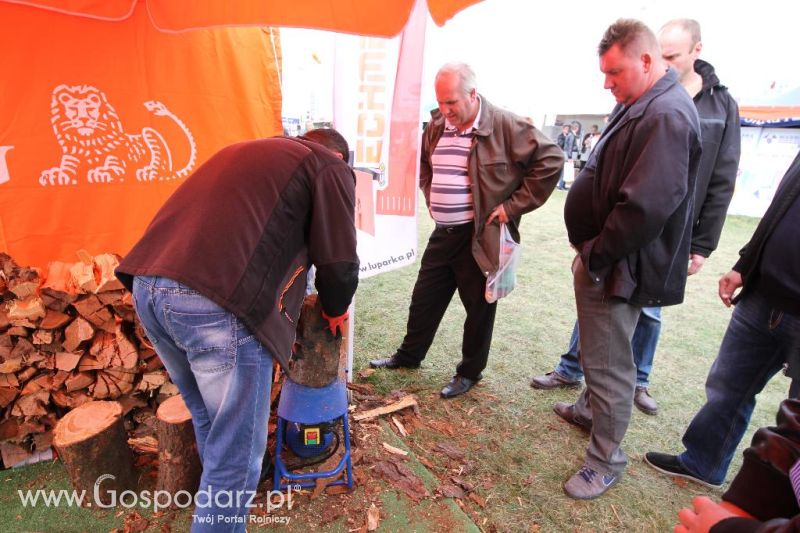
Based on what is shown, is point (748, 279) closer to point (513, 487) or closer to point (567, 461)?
point (567, 461)

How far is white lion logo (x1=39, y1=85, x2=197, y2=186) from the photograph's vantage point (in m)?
2.99

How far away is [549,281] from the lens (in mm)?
5871

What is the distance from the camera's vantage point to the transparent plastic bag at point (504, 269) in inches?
112

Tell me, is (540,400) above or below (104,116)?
below

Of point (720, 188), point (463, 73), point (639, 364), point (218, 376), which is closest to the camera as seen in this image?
point (218, 376)

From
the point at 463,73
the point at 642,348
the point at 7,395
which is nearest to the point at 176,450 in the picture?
the point at 7,395

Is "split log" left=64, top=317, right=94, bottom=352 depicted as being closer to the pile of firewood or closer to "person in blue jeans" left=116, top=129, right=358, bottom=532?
the pile of firewood

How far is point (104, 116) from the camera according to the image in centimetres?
312

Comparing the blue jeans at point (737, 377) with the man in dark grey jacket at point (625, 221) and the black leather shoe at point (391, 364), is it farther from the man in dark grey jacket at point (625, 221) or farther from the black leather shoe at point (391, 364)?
the black leather shoe at point (391, 364)

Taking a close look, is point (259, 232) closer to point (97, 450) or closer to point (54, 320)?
point (97, 450)

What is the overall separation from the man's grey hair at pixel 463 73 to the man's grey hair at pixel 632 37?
0.92 metres

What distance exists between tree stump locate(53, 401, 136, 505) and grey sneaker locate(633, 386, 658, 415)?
3.24 meters

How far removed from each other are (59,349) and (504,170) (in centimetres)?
284

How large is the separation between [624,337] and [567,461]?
0.95 meters
